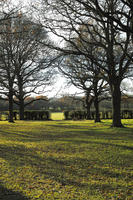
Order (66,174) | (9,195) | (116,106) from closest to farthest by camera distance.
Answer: (9,195)
(66,174)
(116,106)

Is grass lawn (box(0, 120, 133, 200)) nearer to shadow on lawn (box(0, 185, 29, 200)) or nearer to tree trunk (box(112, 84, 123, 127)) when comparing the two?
shadow on lawn (box(0, 185, 29, 200))

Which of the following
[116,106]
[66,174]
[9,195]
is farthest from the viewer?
[116,106]

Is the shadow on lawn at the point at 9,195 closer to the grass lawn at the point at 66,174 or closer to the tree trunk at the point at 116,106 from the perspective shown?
the grass lawn at the point at 66,174

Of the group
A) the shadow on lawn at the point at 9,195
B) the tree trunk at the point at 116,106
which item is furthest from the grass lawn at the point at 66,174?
the tree trunk at the point at 116,106

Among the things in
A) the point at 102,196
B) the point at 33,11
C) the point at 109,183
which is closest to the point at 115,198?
the point at 102,196

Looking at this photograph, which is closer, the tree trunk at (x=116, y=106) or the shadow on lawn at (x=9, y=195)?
the shadow on lawn at (x=9, y=195)

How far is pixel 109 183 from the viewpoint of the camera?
13.1 feet

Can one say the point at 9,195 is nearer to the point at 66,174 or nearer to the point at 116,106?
the point at 66,174

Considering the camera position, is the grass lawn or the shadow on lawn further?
the grass lawn

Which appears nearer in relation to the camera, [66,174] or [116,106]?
[66,174]

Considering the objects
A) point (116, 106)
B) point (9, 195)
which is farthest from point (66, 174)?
point (116, 106)

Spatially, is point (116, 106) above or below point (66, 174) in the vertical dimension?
above

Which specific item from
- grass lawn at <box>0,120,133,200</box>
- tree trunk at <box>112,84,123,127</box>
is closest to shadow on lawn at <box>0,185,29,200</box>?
grass lawn at <box>0,120,133,200</box>

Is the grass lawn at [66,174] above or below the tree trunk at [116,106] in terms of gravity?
below
